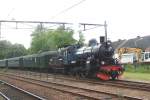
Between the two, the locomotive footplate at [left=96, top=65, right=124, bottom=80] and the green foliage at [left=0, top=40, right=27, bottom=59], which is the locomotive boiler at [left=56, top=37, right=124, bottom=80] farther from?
the green foliage at [left=0, top=40, right=27, bottom=59]

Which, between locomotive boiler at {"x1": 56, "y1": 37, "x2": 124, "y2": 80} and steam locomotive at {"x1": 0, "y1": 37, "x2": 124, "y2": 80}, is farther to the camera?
steam locomotive at {"x1": 0, "y1": 37, "x2": 124, "y2": 80}

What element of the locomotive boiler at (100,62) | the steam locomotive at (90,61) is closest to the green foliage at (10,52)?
the steam locomotive at (90,61)

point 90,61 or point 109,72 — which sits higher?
point 90,61

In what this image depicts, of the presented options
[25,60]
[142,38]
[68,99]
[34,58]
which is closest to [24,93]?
[68,99]

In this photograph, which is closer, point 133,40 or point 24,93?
point 24,93

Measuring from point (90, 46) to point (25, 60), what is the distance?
2723 centimetres

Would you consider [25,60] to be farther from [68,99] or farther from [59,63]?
[68,99]

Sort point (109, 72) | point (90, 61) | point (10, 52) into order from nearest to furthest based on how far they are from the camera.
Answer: point (109, 72)
point (90, 61)
point (10, 52)

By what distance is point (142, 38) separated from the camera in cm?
7706

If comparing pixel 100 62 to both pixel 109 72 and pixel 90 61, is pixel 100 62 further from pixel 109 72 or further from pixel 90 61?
pixel 109 72

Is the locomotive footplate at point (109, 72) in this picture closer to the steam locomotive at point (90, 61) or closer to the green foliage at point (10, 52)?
the steam locomotive at point (90, 61)

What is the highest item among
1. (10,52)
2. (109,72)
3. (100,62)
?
(10,52)

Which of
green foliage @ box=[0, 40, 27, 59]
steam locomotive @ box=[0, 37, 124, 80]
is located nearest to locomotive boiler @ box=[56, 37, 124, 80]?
steam locomotive @ box=[0, 37, 124, 80]

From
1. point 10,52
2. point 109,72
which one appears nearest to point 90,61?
point 109,72
